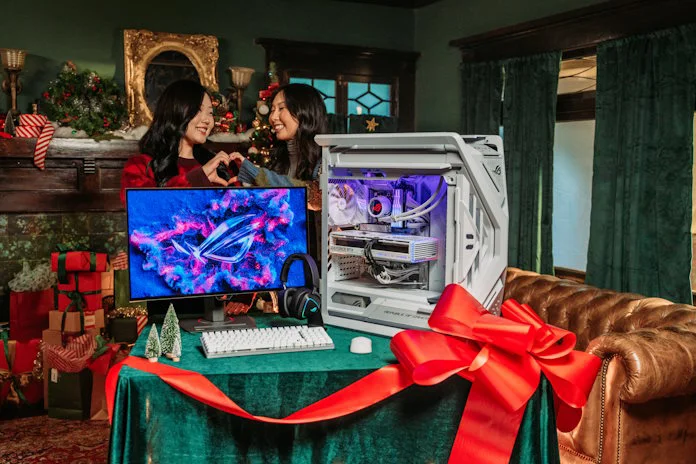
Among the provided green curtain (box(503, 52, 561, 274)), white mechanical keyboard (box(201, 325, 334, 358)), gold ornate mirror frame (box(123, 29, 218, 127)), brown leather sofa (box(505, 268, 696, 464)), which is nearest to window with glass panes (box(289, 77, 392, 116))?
gold ornate mirror frame (box(123, 29, 218, 127))

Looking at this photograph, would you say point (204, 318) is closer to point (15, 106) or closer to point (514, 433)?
point (514, 433)

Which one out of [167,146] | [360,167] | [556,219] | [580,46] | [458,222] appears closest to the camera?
[458,222]

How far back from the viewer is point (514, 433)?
1.82 m

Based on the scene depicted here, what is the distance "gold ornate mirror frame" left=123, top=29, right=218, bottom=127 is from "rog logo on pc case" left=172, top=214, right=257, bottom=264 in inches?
140

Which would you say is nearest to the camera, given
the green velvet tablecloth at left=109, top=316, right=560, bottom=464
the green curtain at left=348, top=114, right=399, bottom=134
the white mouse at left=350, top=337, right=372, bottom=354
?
the green velvet tablecloth at left=109, top=316, right=560, bottom=464

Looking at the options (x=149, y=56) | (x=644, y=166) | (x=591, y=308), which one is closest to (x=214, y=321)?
(x=591, y=308)

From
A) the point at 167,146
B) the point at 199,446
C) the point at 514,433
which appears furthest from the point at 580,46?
the point at 199,446

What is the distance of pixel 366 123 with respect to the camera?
6242 mm

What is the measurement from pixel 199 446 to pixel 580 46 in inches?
154

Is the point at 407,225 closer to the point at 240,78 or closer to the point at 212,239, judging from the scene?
the point at 212,239

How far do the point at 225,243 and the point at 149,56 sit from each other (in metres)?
3.87

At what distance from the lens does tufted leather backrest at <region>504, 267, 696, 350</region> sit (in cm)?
310

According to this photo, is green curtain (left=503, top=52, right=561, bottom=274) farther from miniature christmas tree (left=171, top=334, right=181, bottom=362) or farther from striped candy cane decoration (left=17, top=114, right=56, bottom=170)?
miniature christmas tree (left=171, top=334, right=181, bottom=362)

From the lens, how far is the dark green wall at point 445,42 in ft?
18.4
